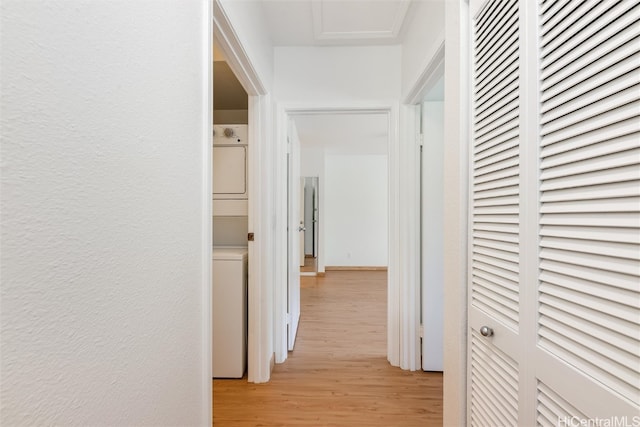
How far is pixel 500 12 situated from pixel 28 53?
1.14m

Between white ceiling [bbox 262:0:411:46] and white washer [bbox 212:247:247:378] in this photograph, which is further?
white washer [bbox 212:247:247:378]

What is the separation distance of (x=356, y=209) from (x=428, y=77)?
4.15 metres

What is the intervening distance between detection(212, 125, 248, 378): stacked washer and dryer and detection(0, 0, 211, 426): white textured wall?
116 centimetres

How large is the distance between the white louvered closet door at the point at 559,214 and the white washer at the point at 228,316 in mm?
1558

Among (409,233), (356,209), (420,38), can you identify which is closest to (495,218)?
(409,233)

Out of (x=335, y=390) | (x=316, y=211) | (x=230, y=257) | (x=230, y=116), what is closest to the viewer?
(x=335, y=390)

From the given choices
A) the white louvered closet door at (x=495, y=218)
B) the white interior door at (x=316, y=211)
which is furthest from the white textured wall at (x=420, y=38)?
the white interior door at (x=316, y=211)

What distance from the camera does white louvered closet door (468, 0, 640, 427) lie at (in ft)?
1.70

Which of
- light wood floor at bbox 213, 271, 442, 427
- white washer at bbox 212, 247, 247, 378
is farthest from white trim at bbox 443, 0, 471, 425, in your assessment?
white washer at bbox 212, 247, 247, 378

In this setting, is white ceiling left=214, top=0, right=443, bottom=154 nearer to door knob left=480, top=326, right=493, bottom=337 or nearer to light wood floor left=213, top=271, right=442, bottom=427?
door knob left=480, top=326, right=493, bottom=337

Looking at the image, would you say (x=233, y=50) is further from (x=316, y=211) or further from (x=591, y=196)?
(x=316, y=211)

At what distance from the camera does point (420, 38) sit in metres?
1.85

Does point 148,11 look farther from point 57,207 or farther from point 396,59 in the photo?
point 396,59

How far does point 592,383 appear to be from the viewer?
1.86ft
